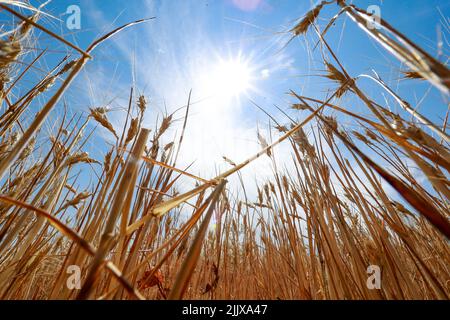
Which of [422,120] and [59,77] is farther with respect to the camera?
[59,77]

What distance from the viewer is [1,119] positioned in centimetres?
80

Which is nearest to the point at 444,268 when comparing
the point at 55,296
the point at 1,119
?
the point at 55,296

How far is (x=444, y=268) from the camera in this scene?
0.99 m
